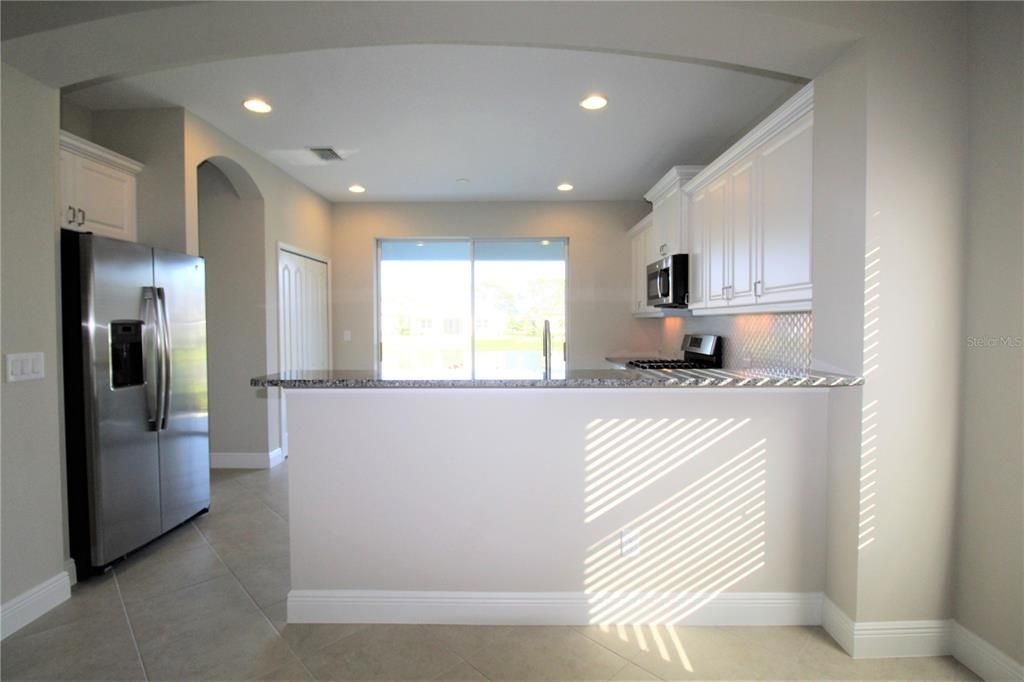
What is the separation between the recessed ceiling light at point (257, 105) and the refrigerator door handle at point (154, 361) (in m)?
1.28

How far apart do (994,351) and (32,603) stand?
12.7 ft

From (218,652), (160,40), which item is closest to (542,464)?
(218,652)

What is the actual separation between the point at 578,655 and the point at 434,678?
0.54 metres

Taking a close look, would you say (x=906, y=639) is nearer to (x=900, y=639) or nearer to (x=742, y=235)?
(x=900, y=639)

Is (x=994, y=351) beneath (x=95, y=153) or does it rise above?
beneath

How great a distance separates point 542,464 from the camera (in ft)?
7.02

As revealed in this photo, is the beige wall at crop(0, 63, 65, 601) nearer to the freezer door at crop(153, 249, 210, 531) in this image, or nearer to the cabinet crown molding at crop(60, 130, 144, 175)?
the cabinet crown molding at crop(60, 130, 144, 175)

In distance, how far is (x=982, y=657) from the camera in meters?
1.83

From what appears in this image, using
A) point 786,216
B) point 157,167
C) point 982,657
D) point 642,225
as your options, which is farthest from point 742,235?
point 157,167

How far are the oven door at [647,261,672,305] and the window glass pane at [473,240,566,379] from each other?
145cm

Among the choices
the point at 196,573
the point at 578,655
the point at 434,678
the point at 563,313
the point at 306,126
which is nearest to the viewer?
the point at 434,678

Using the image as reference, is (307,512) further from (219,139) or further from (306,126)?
(219,139)

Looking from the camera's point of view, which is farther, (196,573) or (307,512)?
(196,573)

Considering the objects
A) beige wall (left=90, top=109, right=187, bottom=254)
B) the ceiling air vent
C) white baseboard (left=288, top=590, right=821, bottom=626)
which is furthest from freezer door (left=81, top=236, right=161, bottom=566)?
the ceiling air vent
